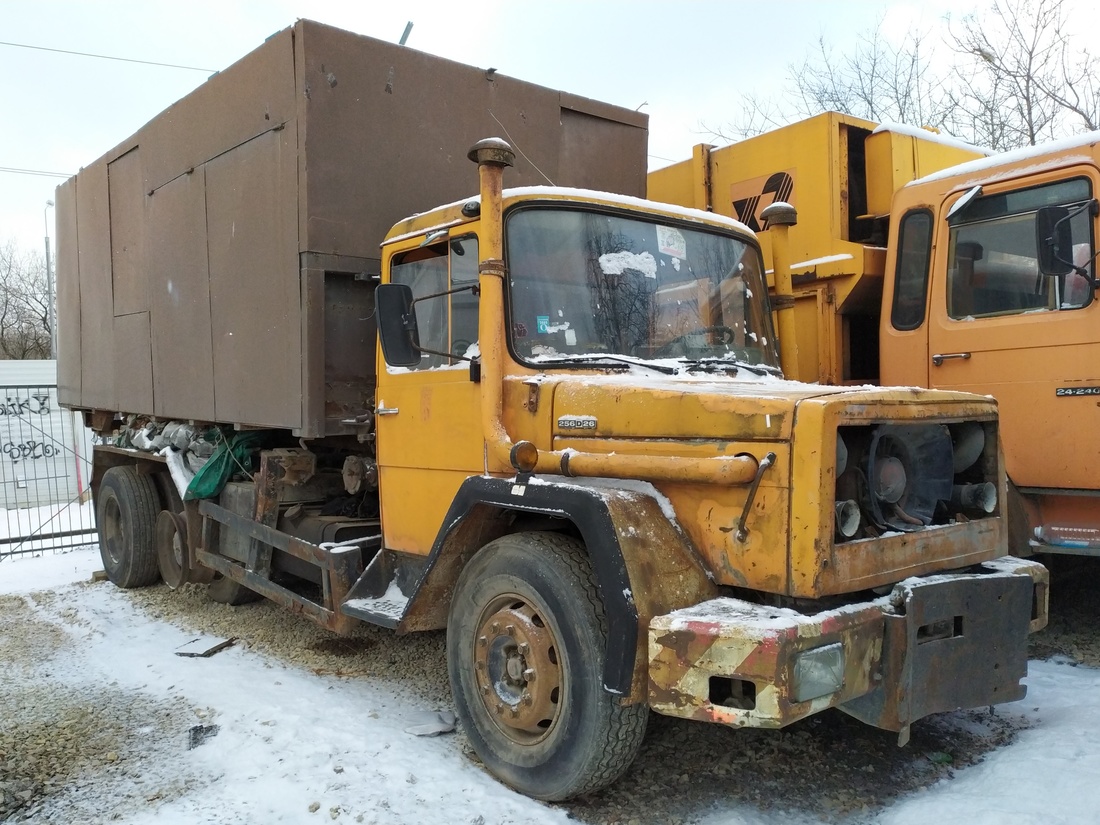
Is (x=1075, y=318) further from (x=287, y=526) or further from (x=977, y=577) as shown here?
(x=287, y=526)

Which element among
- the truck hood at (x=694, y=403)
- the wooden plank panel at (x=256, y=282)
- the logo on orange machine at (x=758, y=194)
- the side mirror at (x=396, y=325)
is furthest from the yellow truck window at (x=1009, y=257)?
the wooden plank panel at (x=256, y=282)

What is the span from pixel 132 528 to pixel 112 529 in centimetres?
67

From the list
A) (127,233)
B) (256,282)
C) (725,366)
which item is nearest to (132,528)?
(127,233)

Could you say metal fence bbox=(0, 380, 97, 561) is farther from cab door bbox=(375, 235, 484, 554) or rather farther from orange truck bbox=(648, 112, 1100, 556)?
orange truck bbox=(648, 112, 1100, 556)

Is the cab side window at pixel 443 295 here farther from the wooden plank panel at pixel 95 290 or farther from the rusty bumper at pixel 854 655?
the wooden plank panel at pixel 95 290

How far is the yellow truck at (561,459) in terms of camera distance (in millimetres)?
2990

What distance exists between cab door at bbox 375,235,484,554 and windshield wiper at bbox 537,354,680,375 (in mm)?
430

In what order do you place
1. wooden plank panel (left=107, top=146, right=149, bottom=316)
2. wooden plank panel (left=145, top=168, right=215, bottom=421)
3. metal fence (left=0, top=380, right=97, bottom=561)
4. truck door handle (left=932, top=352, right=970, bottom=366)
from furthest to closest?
metal fence (left=0, top=380, right=97, bottom=561) → wooden plank panel (left=107, top=146, right=149, bottom=316) → wooden plank panel (left=145, top=168, right=215, bottom=421) → truck door handle (left=932, top=352, right=970, bottom=366)

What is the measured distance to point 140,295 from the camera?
7.02 m

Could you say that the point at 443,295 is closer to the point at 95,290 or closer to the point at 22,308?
the point at 95,290

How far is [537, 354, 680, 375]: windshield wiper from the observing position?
3.78m

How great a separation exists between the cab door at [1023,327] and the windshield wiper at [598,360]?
244cm

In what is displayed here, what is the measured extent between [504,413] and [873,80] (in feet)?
50.3

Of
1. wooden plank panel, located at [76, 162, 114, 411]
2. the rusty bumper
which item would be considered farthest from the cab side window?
wooden plank panel, located at [76, 162, 114, 411]
